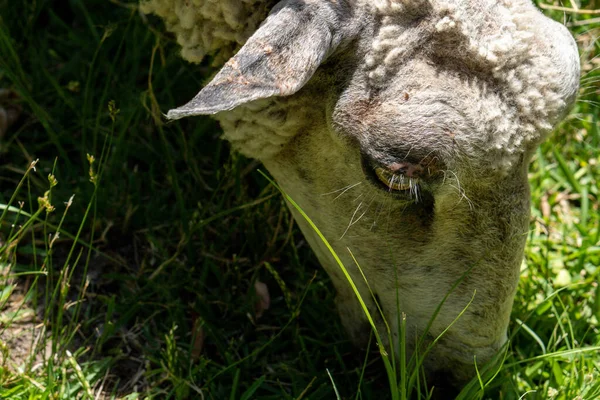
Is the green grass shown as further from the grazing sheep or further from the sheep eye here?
the sheep eye

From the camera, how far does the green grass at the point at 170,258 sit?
3145 mm

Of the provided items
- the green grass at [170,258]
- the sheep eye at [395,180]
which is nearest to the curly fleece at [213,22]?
the green grass at [170,258]

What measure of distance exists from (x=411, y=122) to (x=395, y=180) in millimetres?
193

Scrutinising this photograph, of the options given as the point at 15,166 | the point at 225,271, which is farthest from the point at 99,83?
the point at 225,271

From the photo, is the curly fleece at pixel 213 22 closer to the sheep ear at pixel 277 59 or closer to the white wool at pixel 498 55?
the sheep ear at pixel 277 59

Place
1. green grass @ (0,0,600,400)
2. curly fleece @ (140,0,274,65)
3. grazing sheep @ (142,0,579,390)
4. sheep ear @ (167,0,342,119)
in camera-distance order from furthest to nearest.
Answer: green grass @ (0,0,600,400), curly fleece @ (140,0,274,65), grazing sheep @ (142,0,579,390), sheep ear @ (167,0,342,119)

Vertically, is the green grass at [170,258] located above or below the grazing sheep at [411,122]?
below

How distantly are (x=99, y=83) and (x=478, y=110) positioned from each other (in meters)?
2.63

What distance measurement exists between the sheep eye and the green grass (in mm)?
652

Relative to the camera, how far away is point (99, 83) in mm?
4301

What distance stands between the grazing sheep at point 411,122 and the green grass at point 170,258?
33 centimetres

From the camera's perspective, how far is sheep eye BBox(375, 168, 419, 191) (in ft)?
7.64

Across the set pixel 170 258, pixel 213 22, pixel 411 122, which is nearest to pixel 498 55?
pixel 411 122

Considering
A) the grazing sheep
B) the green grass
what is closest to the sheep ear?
the grazing sheep
